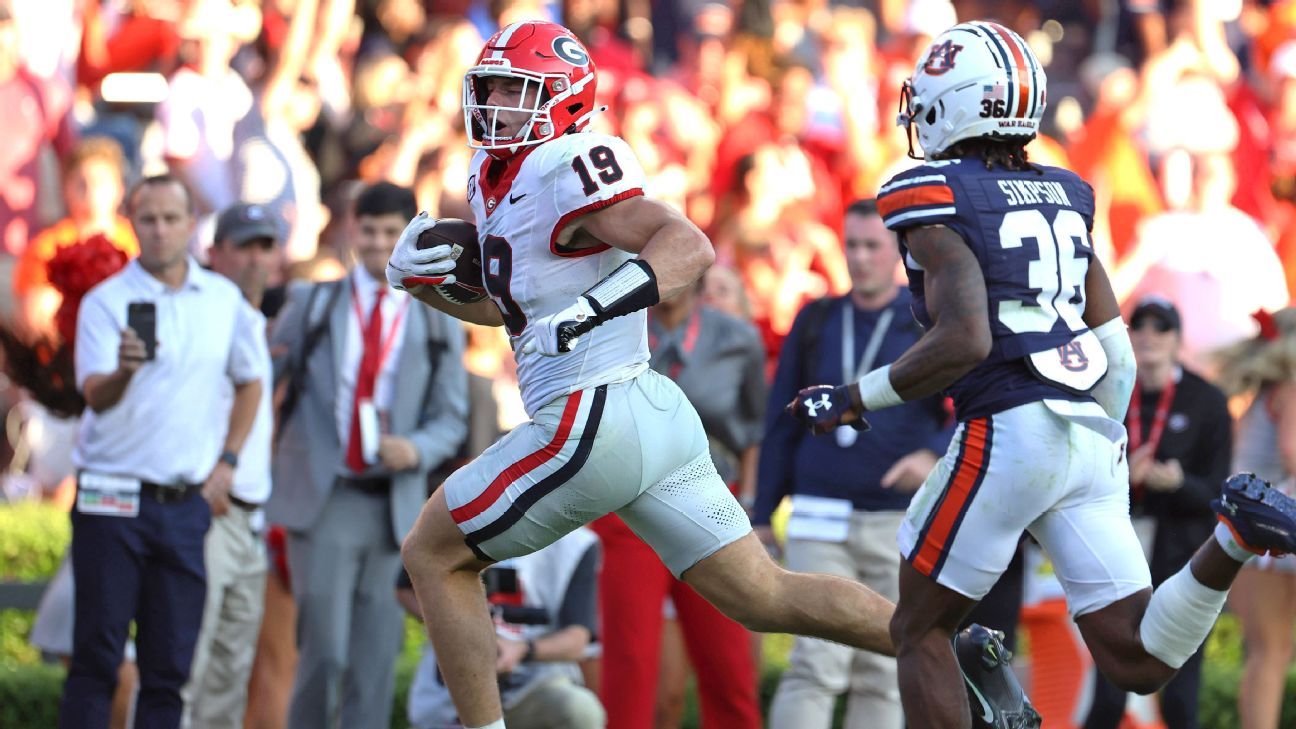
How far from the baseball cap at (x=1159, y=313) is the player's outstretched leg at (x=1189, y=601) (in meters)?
2.97

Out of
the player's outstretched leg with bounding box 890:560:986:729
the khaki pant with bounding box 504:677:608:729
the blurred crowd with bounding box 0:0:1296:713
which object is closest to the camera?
the player's outstretched leg with bounding box 890:560:986:729

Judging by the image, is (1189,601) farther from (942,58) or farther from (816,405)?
(942,58)

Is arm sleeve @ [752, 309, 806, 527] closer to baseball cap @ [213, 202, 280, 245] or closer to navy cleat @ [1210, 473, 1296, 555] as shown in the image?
baseball cap @ [213, 202, 280, 245]

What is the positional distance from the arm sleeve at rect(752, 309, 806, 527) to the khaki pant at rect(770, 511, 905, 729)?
0.24 metres

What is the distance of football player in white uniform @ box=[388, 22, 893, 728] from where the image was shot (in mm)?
6207

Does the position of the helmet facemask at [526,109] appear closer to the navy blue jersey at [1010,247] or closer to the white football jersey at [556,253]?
the white football jersey at [556,253]

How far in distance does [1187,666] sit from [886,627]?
8.86ft

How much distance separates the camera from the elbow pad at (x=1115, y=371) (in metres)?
6.42

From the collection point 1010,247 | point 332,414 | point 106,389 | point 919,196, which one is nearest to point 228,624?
point 332,414

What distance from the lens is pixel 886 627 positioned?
21.2ft

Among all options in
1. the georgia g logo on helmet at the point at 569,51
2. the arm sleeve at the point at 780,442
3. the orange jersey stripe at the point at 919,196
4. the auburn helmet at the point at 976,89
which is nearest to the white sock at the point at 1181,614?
the orange jersey stripe at the point at 919,196

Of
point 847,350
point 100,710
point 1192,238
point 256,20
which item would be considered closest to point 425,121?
point 256,20

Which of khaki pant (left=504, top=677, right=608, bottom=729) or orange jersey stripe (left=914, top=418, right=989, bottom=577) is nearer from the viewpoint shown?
orange jersey stripe (left=914, top=418, right=989, bottom=577)

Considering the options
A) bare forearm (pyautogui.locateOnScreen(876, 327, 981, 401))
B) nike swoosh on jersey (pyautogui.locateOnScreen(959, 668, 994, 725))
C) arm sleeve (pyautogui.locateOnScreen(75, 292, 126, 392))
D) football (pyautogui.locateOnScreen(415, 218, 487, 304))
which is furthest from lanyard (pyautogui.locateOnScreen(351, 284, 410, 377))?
nike swoosh on jersey (pyautogui.locateOnScreen(959, 668, 994, 725))
